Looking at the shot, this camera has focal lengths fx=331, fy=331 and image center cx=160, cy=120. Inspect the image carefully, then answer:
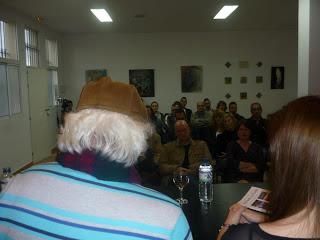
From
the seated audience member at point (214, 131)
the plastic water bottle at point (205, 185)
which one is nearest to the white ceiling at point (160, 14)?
the seated audience member at point (214, 131)

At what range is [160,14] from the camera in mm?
6711

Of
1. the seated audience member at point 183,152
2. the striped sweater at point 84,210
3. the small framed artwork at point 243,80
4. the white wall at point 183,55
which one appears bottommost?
the seated audience member at point 183,152

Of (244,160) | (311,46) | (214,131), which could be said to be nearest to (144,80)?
(214,131)

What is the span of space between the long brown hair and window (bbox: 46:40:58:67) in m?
7.89

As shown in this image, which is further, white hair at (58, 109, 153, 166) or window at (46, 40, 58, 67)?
window at (46, 40, 58, 67)

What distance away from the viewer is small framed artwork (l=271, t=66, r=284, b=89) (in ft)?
29.5

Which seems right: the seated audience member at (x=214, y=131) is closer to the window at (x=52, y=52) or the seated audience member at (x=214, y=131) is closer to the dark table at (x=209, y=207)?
the dark table at (x=209, y=207)

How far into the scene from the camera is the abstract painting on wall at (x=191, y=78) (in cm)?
898

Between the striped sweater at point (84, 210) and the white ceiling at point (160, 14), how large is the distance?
5.22 metres

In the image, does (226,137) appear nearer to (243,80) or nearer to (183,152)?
(183,152)

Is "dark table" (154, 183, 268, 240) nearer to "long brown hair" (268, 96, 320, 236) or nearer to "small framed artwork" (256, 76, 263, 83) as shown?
"long brown hair" (268, 96, 320, 236)

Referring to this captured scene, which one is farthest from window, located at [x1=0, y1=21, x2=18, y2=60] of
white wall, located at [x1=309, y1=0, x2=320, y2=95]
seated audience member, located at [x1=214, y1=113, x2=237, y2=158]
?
white wall, located at [x1=309, y1=0, x2=320, y2=95]

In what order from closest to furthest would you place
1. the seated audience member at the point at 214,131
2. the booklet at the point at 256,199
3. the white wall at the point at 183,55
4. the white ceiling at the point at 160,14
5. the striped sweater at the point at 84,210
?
the striped sweater at the point at 84,210 → the booklet at the point at 256,199 → the seated audience member at the point at 214,131 → the white ceiling at the point at 160,14 → the white wall at the point at 183,55

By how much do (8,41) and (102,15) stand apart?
1.88 metres
